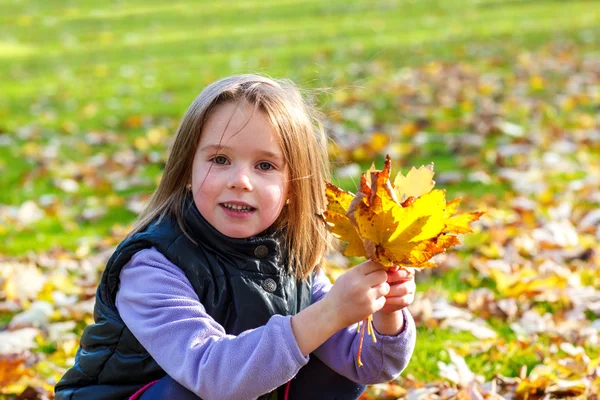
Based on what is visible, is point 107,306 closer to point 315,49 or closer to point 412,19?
point 315,49

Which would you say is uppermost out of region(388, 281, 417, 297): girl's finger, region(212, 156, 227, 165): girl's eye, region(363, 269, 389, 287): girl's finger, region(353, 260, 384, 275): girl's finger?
region(212, 156, 227, 165): girl's eye

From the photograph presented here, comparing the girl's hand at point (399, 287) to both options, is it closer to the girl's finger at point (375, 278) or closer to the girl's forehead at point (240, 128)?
the girl's finger at point (375, 278)

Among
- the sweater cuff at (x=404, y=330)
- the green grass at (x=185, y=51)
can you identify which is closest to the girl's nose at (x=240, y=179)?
the sweater cuff at (x=404, y=330)

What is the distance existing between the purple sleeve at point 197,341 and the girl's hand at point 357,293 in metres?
0.13

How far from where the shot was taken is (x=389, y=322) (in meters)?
2.07

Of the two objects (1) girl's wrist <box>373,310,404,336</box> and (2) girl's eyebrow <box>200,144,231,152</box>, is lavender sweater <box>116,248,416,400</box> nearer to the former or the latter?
(1) girl's wrist <box>373,310,404,336</box>

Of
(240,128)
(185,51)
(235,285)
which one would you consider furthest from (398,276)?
(185,51)

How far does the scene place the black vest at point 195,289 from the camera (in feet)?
6.70

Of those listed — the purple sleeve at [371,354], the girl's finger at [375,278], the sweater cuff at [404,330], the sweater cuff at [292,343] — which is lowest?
the purple sleeve at [371,354]

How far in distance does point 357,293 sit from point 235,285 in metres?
0.42

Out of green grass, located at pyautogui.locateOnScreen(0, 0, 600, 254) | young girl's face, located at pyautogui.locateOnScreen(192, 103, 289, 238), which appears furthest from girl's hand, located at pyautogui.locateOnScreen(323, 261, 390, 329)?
green grass, located at pyautogui.locateOnScreen(0, 0, 600, 254)

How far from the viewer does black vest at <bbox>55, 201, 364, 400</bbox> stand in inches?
80.4

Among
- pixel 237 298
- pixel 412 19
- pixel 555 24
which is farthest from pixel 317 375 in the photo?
pixel 412 19

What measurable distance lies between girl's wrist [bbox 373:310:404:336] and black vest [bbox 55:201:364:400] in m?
0.24
